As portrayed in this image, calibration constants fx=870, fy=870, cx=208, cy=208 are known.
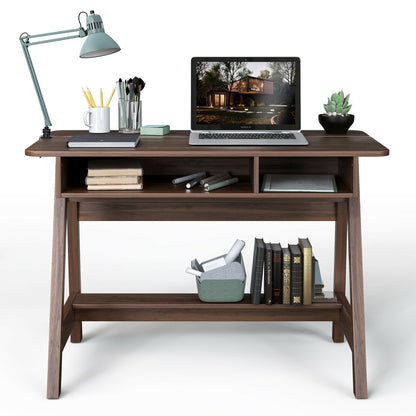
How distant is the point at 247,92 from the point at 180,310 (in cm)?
110

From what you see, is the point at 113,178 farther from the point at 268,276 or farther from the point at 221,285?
the point at 268,276

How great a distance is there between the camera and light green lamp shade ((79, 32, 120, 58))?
13.4 ft

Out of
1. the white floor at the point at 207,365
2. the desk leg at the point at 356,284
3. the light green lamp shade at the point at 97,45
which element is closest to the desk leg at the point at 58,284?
the white floor at the point at 207,365

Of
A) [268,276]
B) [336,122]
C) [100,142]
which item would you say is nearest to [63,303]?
[100,142]

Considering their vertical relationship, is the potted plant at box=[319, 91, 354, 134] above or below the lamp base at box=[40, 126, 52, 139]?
above

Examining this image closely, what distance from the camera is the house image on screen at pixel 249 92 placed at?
412 centimetres

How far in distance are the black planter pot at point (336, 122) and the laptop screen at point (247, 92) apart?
23 centimetres

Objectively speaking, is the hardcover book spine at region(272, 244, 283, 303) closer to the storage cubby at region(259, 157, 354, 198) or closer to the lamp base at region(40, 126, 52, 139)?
the storage cubby at region(259, 157, 354, 198)

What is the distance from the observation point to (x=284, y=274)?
409cm

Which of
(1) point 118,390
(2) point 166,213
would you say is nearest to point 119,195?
(2) point 166,213

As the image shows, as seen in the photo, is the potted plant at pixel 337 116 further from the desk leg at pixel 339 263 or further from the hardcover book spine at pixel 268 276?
the hardcover book spine at pixel 268 276

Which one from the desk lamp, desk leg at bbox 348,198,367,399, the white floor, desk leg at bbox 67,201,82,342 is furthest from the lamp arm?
desk leg at bbox 348,198,367,399

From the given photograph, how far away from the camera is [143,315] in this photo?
4270mm

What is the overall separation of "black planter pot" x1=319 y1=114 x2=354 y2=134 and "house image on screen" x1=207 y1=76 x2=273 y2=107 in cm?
35
